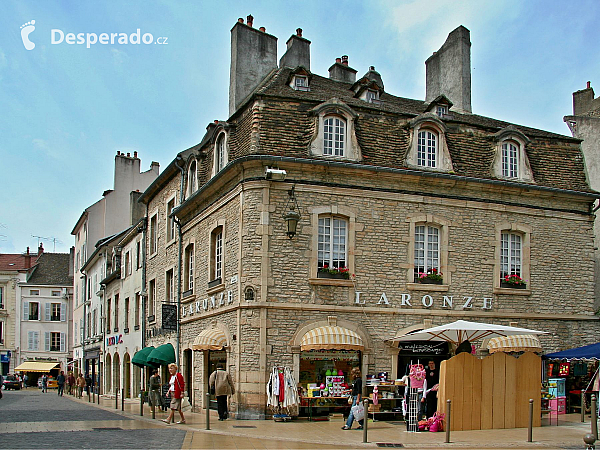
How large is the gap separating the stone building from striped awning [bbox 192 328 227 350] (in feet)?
0.17

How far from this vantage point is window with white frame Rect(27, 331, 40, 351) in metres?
55.3

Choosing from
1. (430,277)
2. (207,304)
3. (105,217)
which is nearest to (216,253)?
(207,304)

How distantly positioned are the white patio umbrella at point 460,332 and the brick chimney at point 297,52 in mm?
10607

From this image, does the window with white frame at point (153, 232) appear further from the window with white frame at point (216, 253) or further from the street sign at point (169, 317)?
the window with white frame at point (216, 253)

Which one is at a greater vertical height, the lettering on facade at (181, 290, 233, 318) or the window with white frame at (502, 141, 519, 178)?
the window with white frame at (502, 141, 519, 178)

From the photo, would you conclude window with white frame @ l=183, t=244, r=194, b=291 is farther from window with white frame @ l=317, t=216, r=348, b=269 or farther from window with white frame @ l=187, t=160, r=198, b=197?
window with white frame @ l=317, t=216, r=348, b=269

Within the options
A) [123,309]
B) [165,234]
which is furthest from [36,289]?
[165,234]

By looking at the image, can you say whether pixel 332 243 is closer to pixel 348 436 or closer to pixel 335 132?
pixel 335 132

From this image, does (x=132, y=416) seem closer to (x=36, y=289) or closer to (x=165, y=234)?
(x=165, y=234)

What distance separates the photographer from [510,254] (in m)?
18.9

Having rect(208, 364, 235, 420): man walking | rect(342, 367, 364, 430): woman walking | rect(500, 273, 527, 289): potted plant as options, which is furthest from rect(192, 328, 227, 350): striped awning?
rect(500, 273, 527, 289): potted plant

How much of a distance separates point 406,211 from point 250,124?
15.0ft

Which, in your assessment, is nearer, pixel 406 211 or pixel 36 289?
pixel 406 211

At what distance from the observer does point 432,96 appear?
24.7m
